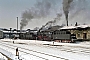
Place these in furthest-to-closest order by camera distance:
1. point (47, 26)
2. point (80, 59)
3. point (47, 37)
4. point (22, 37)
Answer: point (47, 26) < point (22, 37) < point (47, 37) < point (80, 59)

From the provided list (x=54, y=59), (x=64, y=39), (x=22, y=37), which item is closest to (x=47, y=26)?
(x=22, y=37)

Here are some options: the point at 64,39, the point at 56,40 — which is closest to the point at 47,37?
the point at 56,40

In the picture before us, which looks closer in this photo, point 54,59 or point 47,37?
point 54,59

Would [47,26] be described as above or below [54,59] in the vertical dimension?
above

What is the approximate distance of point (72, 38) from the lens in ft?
130

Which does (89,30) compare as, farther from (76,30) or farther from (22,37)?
(22,37)

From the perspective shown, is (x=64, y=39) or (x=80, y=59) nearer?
(x=80, y=59)

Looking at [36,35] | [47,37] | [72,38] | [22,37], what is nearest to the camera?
[72,38]

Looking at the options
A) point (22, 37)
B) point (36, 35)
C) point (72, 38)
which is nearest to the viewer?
point (72, 38)

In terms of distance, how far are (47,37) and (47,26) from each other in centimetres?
2150

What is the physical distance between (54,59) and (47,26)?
5768cm

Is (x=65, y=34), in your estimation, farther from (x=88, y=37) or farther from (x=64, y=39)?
(x=88, y=37)

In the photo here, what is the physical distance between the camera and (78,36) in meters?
45.2

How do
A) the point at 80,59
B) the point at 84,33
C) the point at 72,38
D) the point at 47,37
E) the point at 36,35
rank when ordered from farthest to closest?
the point at 36,35
the point at 47,37
the point at 84,33
the point at 72,38
the point at 80,59
